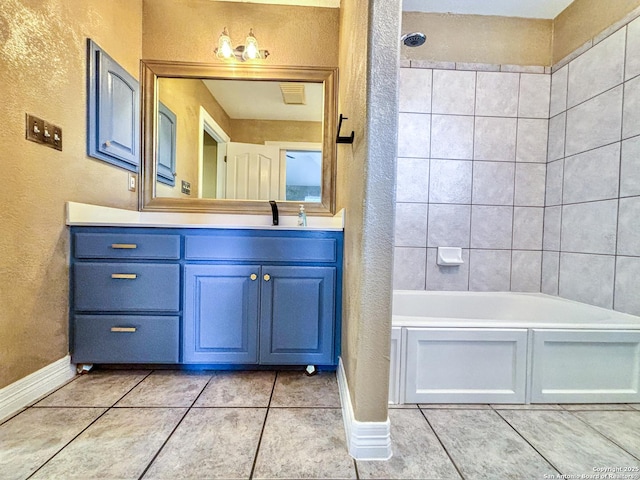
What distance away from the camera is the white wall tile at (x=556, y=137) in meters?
1.91

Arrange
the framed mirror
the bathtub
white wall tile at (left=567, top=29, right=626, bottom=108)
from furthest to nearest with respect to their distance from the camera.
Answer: the framed mirror < white wall tile at (left=567, top=29, right=626, bottom=108) < the bathtub

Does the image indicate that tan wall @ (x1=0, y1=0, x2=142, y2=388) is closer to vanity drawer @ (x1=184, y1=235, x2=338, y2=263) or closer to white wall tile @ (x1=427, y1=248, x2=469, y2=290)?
vanity drawer @ (x1=184, y1=235, x2=338, y2=263)

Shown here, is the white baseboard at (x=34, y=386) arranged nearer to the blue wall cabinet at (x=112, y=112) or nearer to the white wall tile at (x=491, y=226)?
→ the blue wall cabinet at (x=112, y=112)

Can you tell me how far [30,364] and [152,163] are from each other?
1294mm

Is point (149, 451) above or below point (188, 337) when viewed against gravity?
below

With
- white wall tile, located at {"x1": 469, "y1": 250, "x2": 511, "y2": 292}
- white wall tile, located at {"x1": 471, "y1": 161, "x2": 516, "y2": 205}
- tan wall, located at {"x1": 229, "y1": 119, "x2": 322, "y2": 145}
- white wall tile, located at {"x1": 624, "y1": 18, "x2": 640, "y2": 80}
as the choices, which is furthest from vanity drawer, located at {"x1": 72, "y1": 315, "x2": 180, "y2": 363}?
white wall tile, located at {"x1": 624, "y1": 18, "x2": 640, "y2": 80}

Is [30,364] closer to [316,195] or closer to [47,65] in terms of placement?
[47,65]

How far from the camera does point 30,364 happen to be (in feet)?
4.14

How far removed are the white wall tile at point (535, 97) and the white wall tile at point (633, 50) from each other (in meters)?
0.48

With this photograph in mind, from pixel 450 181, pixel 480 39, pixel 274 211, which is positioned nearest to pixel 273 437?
pixel 274 211

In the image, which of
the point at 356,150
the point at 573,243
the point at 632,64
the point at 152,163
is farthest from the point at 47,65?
→ the point at 573,243

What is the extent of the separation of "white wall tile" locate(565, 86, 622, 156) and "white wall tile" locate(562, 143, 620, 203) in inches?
2.0

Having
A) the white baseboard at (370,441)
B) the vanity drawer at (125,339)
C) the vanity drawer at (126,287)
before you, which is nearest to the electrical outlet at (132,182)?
the vanity drawer at (126,287)

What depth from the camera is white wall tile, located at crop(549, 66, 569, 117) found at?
1908 mm
